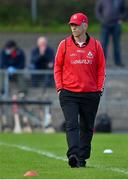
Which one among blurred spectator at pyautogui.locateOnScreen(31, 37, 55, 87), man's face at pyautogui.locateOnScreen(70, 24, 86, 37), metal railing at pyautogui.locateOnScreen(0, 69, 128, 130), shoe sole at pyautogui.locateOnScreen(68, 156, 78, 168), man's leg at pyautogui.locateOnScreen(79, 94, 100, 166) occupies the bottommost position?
metal railing at pyautogui.locateOnScreen(0, 69, 128, 130)

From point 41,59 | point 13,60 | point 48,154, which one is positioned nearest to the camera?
point 48,154

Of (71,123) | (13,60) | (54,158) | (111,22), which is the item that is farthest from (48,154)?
(111,22)

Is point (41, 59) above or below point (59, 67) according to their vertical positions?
below

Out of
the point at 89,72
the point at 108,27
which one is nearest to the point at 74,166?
the point at 89,72

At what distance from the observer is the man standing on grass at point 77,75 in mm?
13453

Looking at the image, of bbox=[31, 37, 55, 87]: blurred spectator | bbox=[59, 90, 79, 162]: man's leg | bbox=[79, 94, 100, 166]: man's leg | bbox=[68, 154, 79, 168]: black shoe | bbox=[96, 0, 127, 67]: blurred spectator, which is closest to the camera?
bbox=[68, 154, 79, 168]: black shoe

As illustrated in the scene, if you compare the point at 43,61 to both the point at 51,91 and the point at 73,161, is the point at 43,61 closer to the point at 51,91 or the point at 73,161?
the point at 51,91

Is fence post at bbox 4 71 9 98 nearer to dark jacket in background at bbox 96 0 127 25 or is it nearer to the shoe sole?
dark jacket in background at bbox 96 0 127 25

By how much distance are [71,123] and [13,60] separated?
1300 cm

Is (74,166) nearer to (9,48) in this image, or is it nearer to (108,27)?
(9,48)

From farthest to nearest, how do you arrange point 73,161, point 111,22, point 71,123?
point 111,22, point 71,123, point 73,161

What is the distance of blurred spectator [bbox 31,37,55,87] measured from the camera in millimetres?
25859

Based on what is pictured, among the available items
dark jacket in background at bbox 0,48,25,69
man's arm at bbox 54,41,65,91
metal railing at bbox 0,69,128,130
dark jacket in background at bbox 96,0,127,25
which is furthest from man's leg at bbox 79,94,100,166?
dark jacket in background at bbox 96,0,127,25

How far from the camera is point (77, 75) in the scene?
44.3 ft
